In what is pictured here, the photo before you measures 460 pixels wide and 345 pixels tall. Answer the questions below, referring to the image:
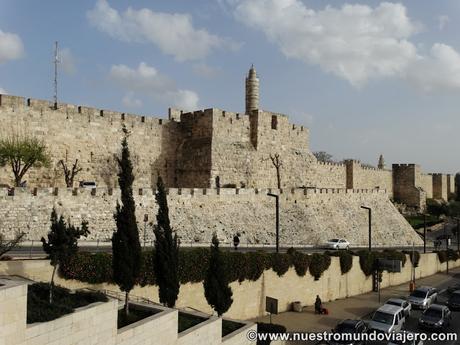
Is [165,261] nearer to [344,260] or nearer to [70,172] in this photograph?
Answer: [344,260]

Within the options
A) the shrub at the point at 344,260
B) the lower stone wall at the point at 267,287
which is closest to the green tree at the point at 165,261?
the lower stone wall at the point at 267,287

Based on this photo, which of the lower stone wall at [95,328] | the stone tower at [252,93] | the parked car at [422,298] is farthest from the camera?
the stone tower at [252,93]

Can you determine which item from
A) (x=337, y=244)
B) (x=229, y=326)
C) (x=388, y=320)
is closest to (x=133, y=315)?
(x=229, y=326)

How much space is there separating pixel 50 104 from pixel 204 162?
9.65 meters

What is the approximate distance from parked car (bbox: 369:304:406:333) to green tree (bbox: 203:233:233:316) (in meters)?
5.85

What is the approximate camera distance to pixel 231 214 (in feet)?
84.3

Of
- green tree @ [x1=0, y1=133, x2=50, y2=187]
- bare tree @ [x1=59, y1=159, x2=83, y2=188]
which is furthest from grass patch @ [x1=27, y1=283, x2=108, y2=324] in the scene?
bare tree @ [x1=59, y1=159, x2=83, y2=188]

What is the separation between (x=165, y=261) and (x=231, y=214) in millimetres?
12822

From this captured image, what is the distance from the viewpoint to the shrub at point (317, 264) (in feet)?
70.3

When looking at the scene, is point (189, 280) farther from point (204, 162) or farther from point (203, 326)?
point (204, 162)

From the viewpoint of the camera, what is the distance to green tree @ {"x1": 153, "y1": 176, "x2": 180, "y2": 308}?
42.1ft

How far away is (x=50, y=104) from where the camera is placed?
80.9ft

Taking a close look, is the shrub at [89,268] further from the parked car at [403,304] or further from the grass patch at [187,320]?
the parked car at [403,304]

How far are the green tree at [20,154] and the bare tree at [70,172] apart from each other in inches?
70.3
